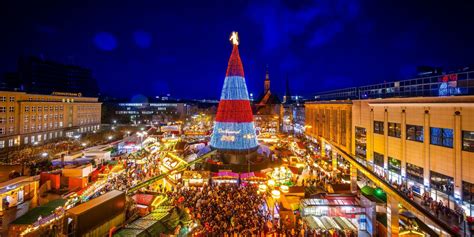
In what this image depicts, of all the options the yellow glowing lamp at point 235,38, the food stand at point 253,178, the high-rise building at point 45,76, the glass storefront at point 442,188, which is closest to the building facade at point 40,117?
the high-rise building at point 45,76

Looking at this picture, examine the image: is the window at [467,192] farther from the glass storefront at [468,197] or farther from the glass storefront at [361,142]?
the glass storefront at [361,142]

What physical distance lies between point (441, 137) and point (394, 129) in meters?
4.47

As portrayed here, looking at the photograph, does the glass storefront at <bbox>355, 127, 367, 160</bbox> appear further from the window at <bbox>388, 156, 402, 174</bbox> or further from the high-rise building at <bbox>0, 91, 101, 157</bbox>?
the high-rise building at <bbox>0, 91, 101, 157</bbox>

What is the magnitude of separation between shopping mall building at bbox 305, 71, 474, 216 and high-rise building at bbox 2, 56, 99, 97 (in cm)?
8634

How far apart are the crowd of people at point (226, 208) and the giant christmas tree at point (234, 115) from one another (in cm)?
440

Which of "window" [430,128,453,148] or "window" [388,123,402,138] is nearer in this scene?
"window" [430,128,453,148]

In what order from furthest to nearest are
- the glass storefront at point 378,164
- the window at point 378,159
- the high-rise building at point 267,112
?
the high-rise building at point 267,112, the window at point 378,159, the glass storefront at point 378,164

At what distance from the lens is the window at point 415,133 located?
50.6ft

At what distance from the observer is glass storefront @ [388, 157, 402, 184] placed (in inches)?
683

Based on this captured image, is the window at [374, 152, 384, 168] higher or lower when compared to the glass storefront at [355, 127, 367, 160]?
lower

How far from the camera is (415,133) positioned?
1592cm

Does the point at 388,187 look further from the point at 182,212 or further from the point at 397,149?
the point at 397,149

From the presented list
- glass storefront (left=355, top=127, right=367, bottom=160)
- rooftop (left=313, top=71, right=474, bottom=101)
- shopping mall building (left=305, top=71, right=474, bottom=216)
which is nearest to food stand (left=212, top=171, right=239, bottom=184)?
shopping mall building (left=305, top=71, right=474, bottom=216)

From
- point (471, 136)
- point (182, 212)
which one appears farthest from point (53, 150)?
point (471, 136)
